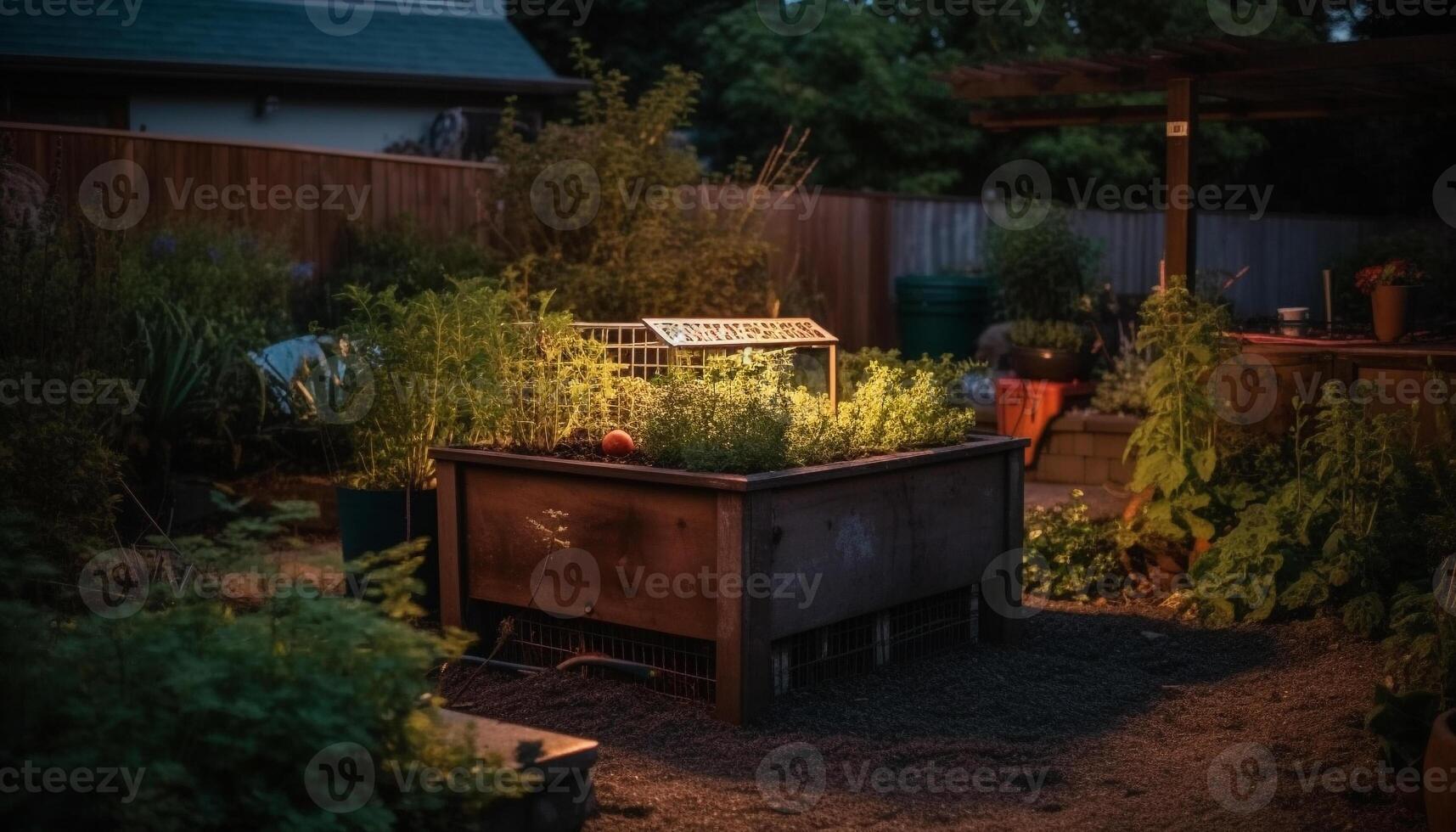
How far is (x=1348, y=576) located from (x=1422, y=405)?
1.38 meters

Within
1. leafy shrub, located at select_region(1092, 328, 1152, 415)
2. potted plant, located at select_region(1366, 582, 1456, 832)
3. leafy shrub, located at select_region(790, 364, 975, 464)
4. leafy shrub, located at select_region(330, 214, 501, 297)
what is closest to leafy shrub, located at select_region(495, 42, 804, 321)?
leafy shrub, located at select_region(330, 214, 501, 297)

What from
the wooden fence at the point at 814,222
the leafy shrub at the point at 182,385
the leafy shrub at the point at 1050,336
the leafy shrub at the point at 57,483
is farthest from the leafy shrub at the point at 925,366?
the wooden fence at the point at 814,222

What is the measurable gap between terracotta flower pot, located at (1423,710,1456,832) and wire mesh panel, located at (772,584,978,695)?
7.19ft

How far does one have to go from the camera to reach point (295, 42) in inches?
648

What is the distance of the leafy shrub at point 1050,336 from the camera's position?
1052 cm

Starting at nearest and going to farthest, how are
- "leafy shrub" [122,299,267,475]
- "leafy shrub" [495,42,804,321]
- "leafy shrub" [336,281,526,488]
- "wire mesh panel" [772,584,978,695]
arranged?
"wire mesh panel" [772,584,978,695]
"leafy shrub" [336,281,526,488]
"leafy shrub" [122,299,267,475]
"leafy shrub" [495,42,804,321]

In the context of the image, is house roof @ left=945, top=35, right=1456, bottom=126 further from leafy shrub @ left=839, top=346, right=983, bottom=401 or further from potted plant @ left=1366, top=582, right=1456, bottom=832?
potted plant @ left=1366, top=582, right=1456, bottom=832

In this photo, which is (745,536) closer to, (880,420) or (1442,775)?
(880,420)

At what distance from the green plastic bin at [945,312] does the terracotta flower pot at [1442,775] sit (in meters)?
11.1

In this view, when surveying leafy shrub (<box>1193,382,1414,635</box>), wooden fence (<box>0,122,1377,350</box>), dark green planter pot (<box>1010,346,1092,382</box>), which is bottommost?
leafy shrub (<box>1193,382,1414,635</box>)

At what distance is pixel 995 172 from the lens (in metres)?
20.8

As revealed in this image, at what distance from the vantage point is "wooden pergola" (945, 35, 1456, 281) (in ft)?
24.9

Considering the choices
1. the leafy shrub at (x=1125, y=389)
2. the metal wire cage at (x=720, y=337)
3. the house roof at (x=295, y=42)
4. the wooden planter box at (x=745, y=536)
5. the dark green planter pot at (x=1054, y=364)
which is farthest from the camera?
the house roof at (x=295, y=42)

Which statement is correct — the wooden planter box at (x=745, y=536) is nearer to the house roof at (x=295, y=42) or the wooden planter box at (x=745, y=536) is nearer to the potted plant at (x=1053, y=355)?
the potted plant at (x=1053, y=355)
